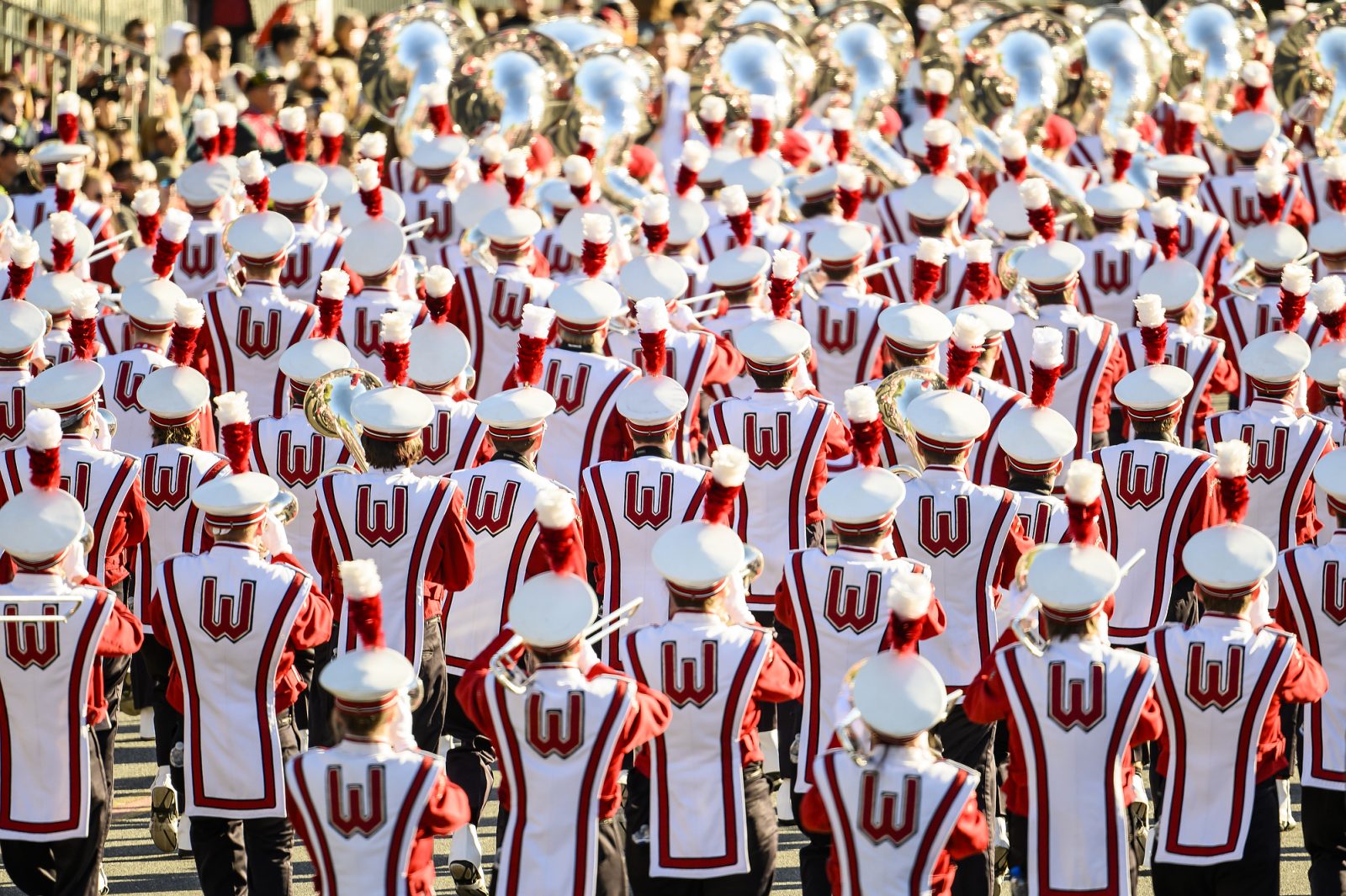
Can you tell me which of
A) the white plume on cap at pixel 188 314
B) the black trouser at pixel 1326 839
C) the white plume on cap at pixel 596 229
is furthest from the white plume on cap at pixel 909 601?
the white plume on cap at pixel 596 229

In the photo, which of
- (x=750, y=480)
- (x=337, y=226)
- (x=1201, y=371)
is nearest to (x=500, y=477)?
(x=750, y=480)

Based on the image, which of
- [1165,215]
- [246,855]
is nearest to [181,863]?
[246,855]

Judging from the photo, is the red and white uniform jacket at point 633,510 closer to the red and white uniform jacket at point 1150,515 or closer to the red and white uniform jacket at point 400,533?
the red and white uniform jacket at point 400,533

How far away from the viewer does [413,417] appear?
7.16 meters

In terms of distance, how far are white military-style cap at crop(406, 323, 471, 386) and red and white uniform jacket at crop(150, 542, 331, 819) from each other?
1.56m

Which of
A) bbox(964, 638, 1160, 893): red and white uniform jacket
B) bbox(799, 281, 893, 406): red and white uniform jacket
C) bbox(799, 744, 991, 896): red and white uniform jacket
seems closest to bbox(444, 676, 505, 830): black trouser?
bbox(964, 638, 1160, 893): red and white uniform jacket

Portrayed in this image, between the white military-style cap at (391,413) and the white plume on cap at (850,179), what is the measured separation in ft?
11.5

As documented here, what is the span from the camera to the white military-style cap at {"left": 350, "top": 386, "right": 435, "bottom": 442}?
23.5 ft

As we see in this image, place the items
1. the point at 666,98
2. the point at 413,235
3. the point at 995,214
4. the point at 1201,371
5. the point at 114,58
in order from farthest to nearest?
1. the point at 114,58
2. the point at 666,98
3. the point at 413,235
4. the point at 995,214
5. the point at 1201,371

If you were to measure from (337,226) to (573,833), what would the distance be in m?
5.47

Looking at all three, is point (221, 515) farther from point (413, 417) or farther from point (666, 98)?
point (666, 98)

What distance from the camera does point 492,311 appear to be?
9.95 meters

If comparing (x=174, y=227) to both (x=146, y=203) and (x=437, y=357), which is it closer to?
(x=146, y=203)

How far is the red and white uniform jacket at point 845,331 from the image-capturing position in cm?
967
